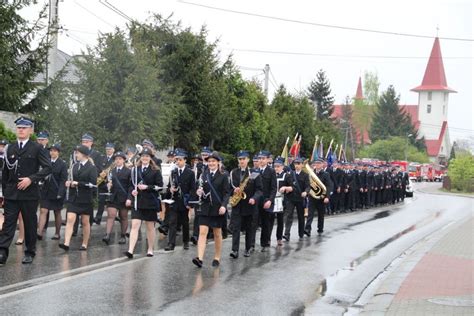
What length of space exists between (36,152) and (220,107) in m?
18.0

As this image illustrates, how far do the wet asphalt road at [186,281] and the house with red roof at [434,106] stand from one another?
121 m

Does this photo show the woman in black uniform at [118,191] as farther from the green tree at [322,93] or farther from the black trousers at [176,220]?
the green tree at [322,93]

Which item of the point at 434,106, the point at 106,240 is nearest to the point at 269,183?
the point at 106,240

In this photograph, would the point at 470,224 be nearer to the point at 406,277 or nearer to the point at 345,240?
the point at 345,240

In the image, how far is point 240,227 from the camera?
13617 millimetres

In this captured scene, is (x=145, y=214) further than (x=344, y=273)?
Yes

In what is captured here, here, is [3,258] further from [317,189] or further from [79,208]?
[317,189]

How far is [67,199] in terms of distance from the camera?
13.2 meters

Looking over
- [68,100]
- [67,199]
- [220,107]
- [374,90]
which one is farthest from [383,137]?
[67,199]

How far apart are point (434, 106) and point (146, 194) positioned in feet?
Answer: 427

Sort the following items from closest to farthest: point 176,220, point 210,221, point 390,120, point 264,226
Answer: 1. point 210,221
2. point 176,220
3. point 264,226
4. point 390,120

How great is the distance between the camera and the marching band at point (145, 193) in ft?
36.9

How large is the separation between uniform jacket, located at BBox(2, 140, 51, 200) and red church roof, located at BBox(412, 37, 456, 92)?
129225mm

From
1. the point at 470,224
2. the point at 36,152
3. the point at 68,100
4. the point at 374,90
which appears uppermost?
the point at 374,90
